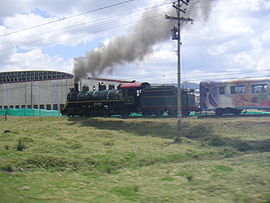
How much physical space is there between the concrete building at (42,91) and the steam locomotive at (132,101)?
27.1 m

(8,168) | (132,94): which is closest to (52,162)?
(8,168)

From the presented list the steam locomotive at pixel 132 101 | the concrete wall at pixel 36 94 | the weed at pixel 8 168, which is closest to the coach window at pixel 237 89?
the steam locomotive at pixel 132 101

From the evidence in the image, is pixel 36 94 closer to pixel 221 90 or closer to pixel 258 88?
pixel 221 90

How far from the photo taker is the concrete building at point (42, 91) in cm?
6656

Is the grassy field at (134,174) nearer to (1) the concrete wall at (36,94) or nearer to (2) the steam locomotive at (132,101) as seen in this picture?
(2) the steam locomotive at (132,101)

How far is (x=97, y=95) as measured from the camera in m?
35.1

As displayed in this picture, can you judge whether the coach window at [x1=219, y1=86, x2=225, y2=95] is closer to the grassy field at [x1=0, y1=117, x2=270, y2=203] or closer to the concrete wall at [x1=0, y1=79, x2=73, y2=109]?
the grassy field at [x1=0, y1=117, x2=270, y2=203]

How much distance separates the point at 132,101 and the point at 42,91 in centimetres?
4324

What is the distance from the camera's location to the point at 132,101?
105 feet

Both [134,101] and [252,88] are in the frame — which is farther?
[134,101]

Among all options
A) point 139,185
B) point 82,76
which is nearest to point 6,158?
point 139,185

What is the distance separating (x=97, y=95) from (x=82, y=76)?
243 inches

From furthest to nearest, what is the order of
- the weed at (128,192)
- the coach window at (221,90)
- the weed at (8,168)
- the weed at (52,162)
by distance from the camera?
1. the coach window at (221,90)
2. the weed at (52,162)
3. the weed at (8,168)
4. the weed at (128,192)

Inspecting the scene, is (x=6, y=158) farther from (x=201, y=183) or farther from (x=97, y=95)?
(x=97, y=95)
